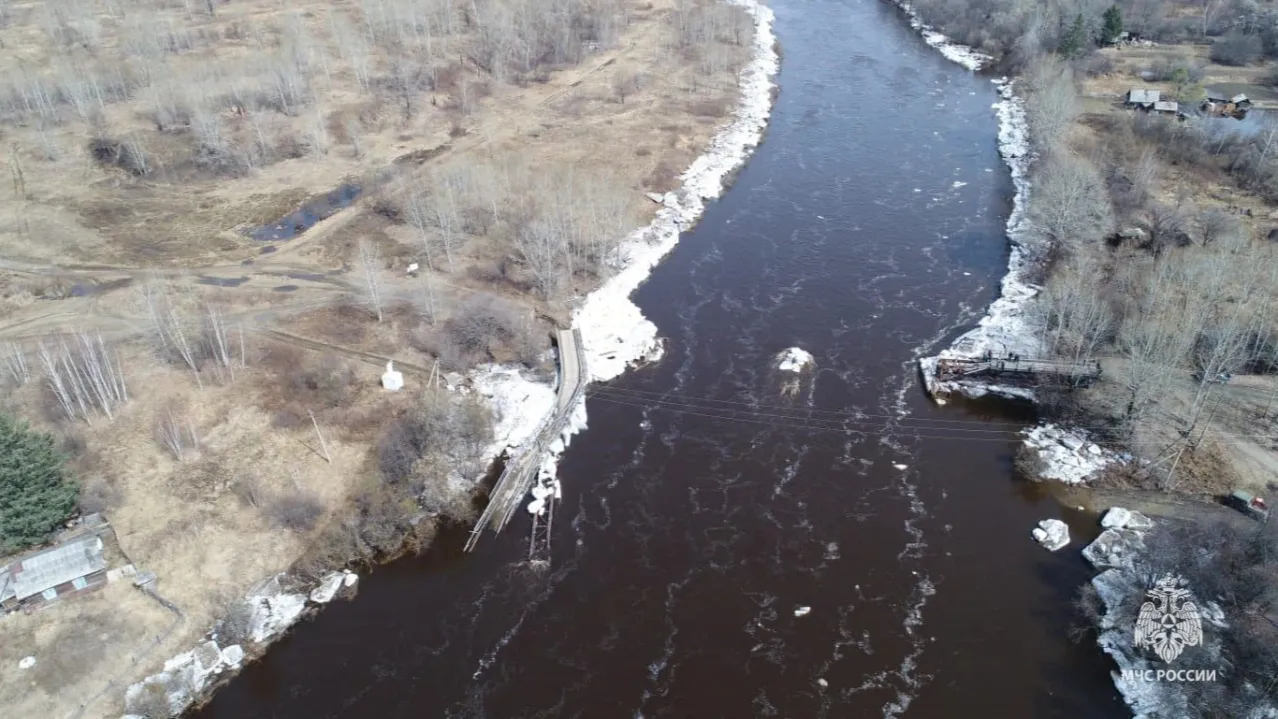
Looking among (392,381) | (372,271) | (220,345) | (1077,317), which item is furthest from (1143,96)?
(220,345)

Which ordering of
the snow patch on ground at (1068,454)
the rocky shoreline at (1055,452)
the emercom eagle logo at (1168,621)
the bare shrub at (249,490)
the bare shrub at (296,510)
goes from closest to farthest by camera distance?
the emercom eagle logo at (1168,621) → the rocky shoreline at (1055,452) → the bare shrub at (296,510) → the bare shrub at (249,490) → the snow patch on ground at (1068,454)

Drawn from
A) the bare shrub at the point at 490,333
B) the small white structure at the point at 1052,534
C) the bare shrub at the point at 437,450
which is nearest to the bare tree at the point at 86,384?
the bare shrub at the point at 437,450

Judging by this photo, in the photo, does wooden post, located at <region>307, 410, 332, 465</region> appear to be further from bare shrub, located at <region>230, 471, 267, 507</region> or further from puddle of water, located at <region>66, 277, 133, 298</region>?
puddle of water, located at <region>66, 277, 133, 298</region>

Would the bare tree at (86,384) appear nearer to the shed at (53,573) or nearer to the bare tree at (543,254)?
the shed at (53,573)

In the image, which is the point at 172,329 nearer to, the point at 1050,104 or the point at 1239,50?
the point at 1050,104

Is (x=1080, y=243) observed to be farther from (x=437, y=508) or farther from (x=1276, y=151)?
(x=437, y=508)

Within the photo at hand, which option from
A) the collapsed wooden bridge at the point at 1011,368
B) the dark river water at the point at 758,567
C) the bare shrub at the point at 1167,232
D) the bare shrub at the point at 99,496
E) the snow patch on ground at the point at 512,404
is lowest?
the dark river water at the point at 758,567

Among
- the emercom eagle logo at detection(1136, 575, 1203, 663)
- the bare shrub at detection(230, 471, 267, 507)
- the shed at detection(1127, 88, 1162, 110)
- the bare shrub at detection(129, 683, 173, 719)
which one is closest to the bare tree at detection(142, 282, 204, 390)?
the bare shrub at detection(230, 471, 267, 507)
